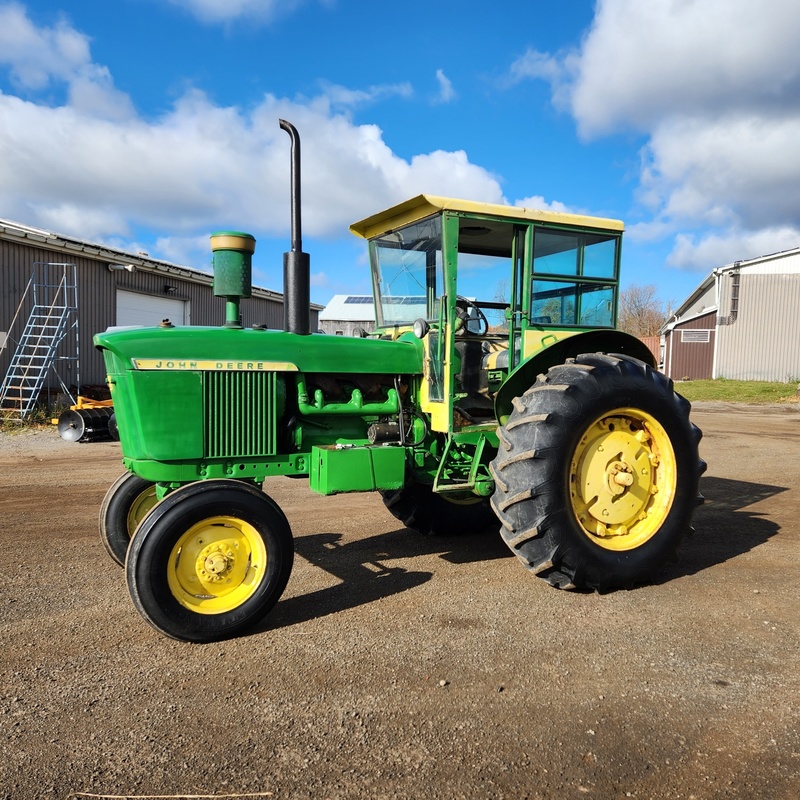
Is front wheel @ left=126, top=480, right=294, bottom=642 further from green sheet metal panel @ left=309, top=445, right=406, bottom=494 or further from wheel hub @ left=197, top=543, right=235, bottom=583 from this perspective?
green sheet metal panel @ left=309, top=445, right=406, bottom=494

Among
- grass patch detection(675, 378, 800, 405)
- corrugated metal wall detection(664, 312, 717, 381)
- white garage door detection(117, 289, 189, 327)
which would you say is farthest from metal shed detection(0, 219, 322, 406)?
corrugated metal wall detection(664, 312, 717, 381)

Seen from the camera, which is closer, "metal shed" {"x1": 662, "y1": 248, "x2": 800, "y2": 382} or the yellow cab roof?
the yellow cab roof

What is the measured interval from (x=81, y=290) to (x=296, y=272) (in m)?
13.0

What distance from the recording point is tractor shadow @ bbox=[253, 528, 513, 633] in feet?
13.4

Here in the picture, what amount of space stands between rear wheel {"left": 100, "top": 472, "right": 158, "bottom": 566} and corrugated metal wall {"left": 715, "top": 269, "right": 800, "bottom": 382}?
94.7 feet

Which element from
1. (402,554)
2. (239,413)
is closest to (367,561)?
(402,554)

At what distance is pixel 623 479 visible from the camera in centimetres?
443

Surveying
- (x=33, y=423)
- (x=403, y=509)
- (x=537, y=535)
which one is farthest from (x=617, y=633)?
(x=33, y=423)

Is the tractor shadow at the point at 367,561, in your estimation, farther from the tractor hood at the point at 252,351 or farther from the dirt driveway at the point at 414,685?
the tractor hood at the point at 252,351

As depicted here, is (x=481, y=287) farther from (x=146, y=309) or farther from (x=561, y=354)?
(x=146, y=309)

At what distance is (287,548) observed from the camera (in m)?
3.79

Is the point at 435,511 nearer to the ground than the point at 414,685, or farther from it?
farther from it

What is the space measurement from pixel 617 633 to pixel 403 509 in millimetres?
2225

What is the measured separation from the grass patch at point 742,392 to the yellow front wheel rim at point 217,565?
2012 cm
